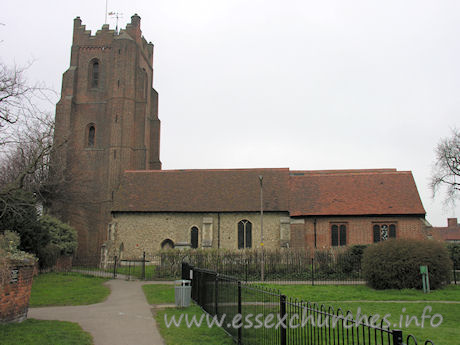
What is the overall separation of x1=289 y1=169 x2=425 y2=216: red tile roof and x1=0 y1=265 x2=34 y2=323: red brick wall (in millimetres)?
23033

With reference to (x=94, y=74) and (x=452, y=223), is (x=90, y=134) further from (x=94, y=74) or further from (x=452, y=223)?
(x=452, y=223)

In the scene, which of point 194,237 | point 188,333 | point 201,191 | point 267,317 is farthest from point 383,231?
point 267,317

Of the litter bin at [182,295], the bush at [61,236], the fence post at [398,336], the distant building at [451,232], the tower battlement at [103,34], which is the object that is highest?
the tower battlement at [103,34]

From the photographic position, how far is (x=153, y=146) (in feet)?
160

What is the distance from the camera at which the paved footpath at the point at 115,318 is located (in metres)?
9.57

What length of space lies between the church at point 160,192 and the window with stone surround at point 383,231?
7 centimetres

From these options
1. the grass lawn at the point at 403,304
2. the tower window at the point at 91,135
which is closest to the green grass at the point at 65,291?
the grass lawn at the point at 403,304

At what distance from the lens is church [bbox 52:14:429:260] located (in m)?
31.4

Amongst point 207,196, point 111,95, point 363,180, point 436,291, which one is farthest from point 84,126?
point 436,291

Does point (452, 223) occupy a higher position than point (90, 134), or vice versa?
point (90, 134)

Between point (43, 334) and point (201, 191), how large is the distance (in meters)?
26.2

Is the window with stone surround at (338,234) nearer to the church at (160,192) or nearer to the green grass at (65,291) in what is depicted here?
the church at (160,192)

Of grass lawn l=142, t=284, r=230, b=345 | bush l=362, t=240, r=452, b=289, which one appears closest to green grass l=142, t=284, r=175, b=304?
grass lawn l=142, t=284, r=230, b=345

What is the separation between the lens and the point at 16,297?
10523mm
